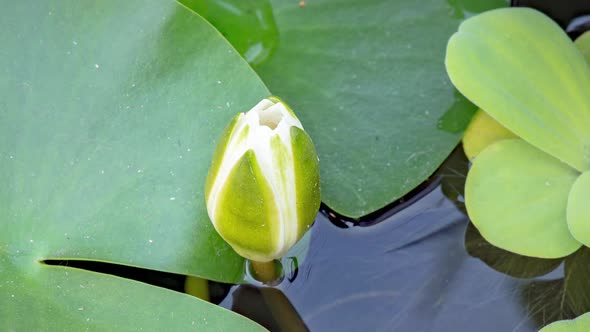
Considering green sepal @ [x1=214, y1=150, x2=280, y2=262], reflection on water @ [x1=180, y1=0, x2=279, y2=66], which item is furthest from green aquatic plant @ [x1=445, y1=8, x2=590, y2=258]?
green sepal @ [x1=214, y1=150, x2=280, y2=262]

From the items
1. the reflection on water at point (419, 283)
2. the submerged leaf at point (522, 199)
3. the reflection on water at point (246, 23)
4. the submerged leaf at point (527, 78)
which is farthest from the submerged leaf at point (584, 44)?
the reflection on water at point (246, 23)

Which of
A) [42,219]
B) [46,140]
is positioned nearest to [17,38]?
[46,140]

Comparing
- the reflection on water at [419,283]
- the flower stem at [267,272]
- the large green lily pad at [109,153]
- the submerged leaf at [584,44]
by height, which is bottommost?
the reflection on water at [419,283]

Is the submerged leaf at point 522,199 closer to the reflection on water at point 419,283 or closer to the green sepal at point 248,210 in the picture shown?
the reflection on water at point 419,283

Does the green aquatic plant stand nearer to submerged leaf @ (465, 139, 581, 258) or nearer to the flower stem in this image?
submerged leaf @ (465, 139, 581, 258)

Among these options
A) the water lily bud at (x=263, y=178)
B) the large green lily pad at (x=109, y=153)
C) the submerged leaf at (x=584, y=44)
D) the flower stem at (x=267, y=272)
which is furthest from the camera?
the submerged leaf at (x=584, y=44)

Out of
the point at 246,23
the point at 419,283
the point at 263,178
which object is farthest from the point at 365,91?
the point at 263,178
